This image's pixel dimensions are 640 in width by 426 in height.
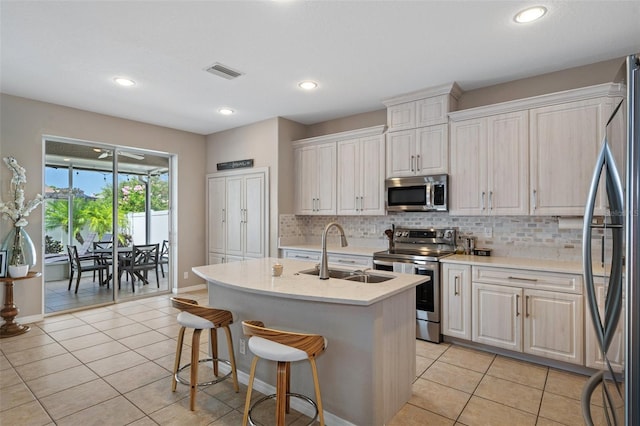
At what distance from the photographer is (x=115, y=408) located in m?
2.34

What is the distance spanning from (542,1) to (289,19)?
1757 millimetres

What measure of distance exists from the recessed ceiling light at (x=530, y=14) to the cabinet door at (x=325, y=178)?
2642mm

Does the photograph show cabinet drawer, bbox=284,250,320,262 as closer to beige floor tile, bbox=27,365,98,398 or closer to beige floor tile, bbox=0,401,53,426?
beige floor tile, bbox=27,365,98,398

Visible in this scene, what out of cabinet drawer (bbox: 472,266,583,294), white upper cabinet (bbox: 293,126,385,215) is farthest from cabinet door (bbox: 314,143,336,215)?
cabinet drawer (bbox: 472,266,583,294)

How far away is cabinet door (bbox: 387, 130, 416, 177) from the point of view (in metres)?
3.97

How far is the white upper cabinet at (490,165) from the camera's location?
3.29 meters

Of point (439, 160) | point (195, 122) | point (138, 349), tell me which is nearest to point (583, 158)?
point (439, 160)

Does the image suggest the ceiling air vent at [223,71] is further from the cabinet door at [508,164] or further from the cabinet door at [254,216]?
the cabinet door at [508,164]

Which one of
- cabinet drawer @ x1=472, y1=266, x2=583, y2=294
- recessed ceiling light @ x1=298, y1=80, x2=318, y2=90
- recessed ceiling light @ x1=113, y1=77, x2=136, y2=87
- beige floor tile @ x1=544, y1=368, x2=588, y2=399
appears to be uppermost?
recessed ceiling light @ x1=298, y1=80, x2=318, y2=90

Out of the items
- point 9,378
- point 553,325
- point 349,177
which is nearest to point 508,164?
point 553,325

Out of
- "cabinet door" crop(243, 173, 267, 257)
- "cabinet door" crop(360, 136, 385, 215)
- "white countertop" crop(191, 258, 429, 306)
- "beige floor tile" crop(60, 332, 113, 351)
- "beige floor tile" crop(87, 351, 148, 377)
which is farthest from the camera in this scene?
"cabinet door" crop(243, 173, 267, 257)

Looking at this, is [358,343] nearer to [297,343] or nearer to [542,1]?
[297,343]

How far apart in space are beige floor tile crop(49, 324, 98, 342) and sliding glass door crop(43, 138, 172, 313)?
821 mm

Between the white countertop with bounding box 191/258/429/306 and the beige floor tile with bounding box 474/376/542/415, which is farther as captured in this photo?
the beige floor tile with bounding box 474/376/542/415
